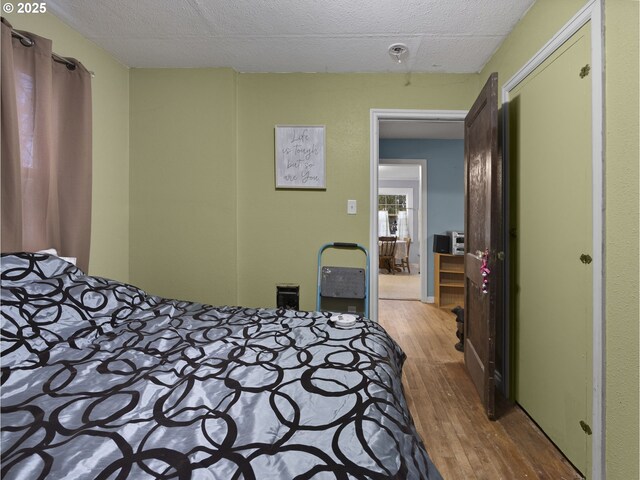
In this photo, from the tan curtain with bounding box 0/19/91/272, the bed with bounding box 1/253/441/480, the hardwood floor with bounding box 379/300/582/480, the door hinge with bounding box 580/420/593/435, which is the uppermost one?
the tan curtain with bounding box 0/19/91/272

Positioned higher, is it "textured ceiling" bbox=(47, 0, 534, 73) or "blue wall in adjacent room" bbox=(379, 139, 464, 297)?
"textured ceiling" bbox=(47, 0, 534, 73)

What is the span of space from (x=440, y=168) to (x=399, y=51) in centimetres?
268

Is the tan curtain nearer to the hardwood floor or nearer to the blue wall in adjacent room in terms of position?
the hardwood floor

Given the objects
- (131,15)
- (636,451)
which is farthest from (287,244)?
(636,451)

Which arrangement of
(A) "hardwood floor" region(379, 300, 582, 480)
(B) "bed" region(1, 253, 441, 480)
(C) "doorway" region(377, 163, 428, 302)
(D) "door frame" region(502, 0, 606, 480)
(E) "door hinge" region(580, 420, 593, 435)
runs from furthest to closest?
(C) "doorway" region(377, 163, 428, 302) → (A) "hardwood floor" region(379, 300, 582, 480) → (E) "door hinge" region(580, 420, 593, 435) → (D) "door frame" region(502, 0, 606, 480) → (B) "bed" region(1, 253, 441, 480)

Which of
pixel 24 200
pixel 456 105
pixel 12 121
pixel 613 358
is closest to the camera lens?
pixel 613 358

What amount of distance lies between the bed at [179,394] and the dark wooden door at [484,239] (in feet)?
2.62

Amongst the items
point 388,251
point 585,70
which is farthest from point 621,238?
point 388,251

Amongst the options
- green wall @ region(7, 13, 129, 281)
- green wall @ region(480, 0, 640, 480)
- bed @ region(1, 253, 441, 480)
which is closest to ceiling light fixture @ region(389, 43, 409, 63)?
green wall @ region(480, 0, 640, 480)

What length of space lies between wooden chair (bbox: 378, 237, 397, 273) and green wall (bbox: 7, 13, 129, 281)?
17.5ft

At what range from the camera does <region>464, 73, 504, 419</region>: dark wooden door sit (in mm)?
1822

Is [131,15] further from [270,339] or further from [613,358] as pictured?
[613,358]

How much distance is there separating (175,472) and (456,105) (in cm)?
282

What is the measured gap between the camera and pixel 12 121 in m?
1.47
